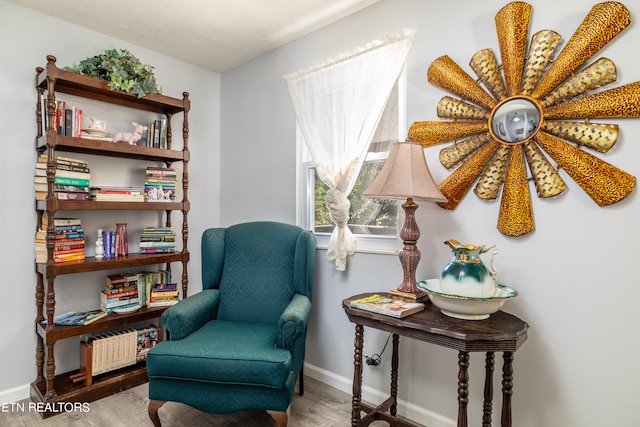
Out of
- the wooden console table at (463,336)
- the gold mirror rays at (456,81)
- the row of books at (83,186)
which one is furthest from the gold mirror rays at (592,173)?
the row of books at (83,186)

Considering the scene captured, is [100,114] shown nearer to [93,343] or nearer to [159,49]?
[159,49]

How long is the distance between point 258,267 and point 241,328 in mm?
434

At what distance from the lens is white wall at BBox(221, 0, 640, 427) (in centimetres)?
145

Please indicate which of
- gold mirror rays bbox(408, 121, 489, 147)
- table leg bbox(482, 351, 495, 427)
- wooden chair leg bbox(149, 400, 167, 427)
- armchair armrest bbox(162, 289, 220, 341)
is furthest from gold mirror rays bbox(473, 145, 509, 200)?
wooden chair leg bbox(149, 400, 167, 427)

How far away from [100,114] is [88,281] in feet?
3.98

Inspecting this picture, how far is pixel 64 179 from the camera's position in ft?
7.27

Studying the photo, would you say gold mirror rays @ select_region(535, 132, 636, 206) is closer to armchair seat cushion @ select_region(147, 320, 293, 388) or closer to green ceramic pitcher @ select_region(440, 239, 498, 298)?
green ceramic pitcher @ select_region(440, 239, 498, 298)

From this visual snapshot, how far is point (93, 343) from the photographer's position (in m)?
2.29

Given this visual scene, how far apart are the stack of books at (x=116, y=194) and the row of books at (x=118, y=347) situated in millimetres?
921

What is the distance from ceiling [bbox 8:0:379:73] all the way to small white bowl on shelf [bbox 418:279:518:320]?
5.95 feet

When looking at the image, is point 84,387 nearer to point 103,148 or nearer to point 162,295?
point 162,295

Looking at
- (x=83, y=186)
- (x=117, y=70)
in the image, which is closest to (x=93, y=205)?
(x=83, y=186)

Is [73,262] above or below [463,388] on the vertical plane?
above

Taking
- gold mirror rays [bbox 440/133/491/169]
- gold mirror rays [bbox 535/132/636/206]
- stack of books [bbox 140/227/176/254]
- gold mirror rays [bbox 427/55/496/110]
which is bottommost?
stack of books [bbox 140/227/176/254]
